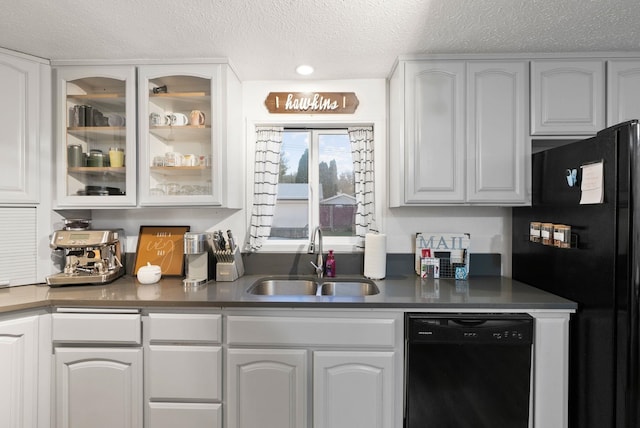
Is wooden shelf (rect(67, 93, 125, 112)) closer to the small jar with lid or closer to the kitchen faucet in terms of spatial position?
the small jar with lid

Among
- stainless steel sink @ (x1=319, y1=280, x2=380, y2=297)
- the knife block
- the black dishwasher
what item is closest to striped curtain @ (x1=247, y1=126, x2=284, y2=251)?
the knife block

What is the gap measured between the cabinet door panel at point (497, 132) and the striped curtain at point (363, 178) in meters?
0.61

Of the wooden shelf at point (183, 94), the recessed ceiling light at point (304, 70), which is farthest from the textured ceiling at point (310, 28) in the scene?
the wooden shelf at point (183, 94)

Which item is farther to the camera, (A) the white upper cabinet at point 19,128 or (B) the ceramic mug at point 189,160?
(B) the ceramic mug at point 189,160

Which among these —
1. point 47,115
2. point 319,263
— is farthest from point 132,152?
point 319,263

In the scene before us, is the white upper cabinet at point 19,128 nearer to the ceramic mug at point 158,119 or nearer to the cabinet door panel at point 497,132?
the ceramic mug at point 158,119

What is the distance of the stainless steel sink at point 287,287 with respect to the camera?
2.07 metres

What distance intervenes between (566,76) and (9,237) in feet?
A: 10.8

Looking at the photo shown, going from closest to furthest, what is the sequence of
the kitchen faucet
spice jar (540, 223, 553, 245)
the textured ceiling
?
1. the textured ceiling
2. spice jar (540, 223, 553, 245)
3. the kitchen faucet

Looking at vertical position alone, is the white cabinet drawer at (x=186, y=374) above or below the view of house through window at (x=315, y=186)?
below

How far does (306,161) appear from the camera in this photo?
227 centimetres

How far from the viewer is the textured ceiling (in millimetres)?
1429

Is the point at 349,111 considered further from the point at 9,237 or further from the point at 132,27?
the point at 9,237

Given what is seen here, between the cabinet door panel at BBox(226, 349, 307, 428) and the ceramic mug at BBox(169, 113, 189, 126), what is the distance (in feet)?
4.52
